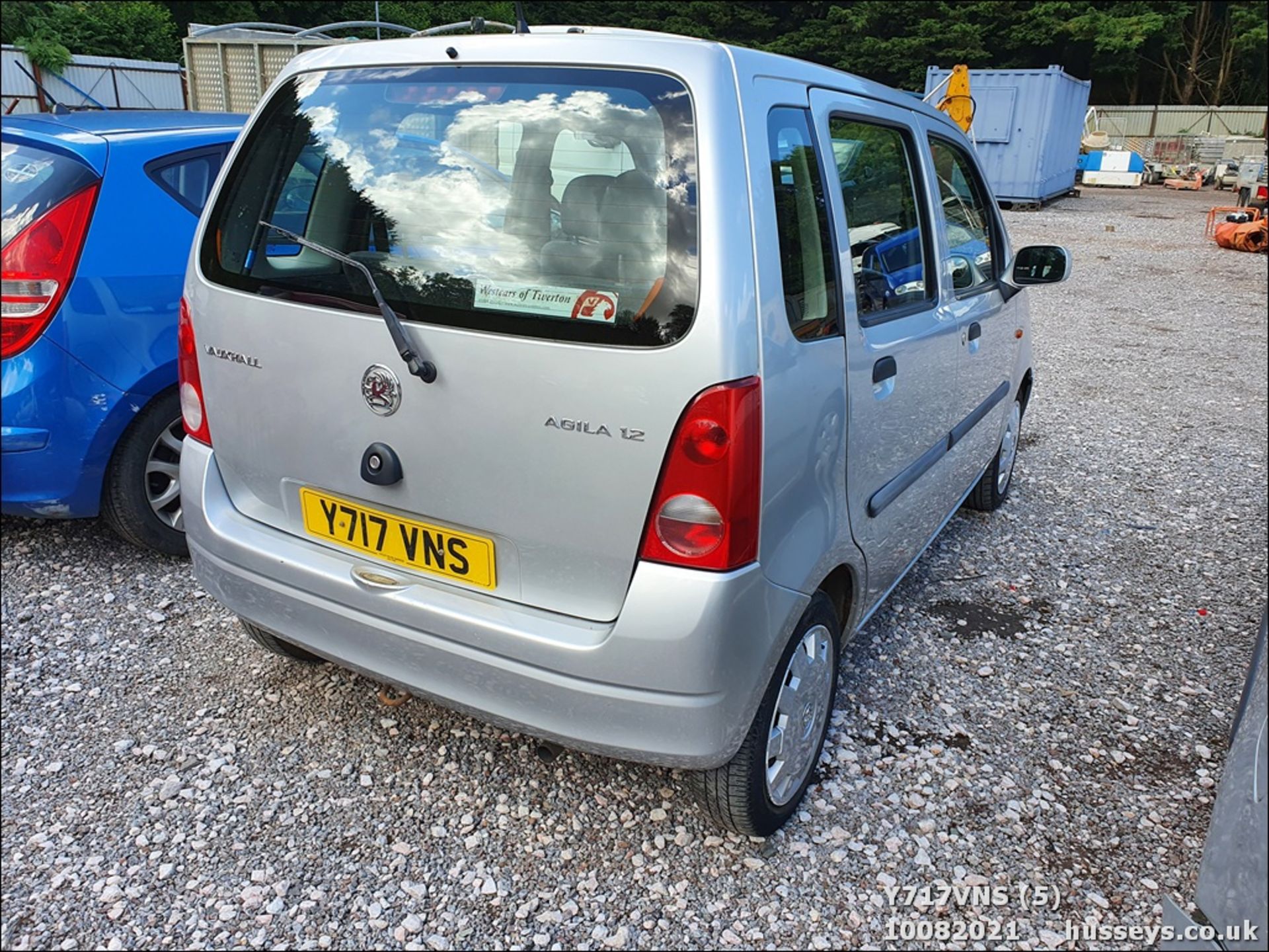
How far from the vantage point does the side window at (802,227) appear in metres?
2.04

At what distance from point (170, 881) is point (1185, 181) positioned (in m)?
33.9

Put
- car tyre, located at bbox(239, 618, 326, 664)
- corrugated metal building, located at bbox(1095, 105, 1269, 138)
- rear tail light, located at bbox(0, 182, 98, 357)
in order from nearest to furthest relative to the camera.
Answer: car tyre, located at bbox(239, 618, 326, 664)
rear tail light, located at bbox(0, 182, 98, 357)
corrugated metal building, located at bbox(1095, 105, 1269, 138)

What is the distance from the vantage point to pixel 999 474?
15.0 ft

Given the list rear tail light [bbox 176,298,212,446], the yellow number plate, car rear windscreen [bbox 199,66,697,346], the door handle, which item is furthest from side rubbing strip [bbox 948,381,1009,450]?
rear tail light [bbox 176,298,212,446]

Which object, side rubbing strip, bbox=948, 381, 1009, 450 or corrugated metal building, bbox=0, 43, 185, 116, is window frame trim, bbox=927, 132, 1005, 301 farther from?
corrugated metal building, bbox=0, 43, 185, 116

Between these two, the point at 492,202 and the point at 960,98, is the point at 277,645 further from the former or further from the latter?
the point at 960,98

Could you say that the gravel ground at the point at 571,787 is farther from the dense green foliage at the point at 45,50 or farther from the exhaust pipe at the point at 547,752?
the dense green foliage at the point at 45,50

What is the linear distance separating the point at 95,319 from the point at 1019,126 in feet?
69.6

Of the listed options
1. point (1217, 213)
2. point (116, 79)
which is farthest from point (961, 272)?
point (1217, 213)

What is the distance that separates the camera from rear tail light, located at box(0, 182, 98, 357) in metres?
3.17

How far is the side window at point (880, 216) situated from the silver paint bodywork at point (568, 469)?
11cm

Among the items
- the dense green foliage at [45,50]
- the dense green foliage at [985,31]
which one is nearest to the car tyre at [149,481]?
the dense green foliage at [45,50]

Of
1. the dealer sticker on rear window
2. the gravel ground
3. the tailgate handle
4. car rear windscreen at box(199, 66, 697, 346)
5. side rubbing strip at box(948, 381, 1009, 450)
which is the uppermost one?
car rear windscreen at box(199, 66, 697, 346)

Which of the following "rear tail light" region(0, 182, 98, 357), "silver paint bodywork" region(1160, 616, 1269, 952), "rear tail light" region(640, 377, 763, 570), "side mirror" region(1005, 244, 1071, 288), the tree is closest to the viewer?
"silver paint bodywork" region(1160, 616, 1269, 952)
